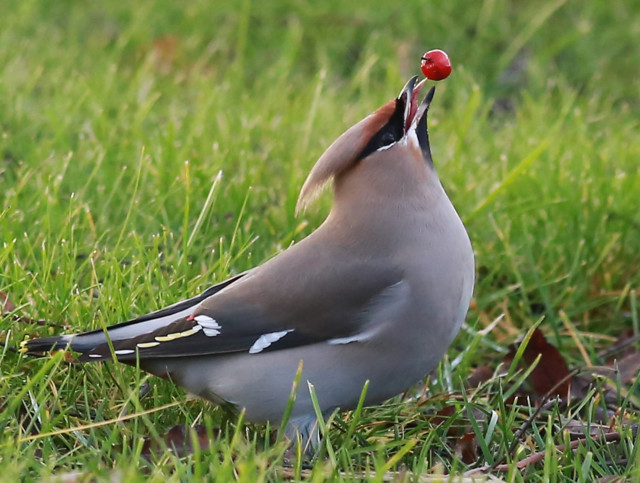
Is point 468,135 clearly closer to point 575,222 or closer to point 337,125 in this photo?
point 337,125

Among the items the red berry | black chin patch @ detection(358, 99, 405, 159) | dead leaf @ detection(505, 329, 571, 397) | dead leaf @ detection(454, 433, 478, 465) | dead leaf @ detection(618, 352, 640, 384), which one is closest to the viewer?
dead leaf @ detection(454, 433, 478, 465)

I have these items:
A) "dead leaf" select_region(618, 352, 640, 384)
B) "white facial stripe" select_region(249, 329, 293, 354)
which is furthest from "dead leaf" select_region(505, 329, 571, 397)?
"white facial stripe" select_region(249, 329, 293, 354)

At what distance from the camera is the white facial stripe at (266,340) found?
3.39 m

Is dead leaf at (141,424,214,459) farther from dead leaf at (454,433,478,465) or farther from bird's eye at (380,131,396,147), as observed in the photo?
bird's eye at (380,131,396,147)

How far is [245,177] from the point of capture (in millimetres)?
5230

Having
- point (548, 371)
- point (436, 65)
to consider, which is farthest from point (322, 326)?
point (548, 371)

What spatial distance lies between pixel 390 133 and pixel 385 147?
0.05 meters

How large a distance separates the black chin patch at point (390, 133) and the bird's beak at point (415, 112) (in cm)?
1

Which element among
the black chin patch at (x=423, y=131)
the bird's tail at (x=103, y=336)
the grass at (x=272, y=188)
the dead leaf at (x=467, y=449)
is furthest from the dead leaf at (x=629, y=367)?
the bird's tail at (x=103, y=336)

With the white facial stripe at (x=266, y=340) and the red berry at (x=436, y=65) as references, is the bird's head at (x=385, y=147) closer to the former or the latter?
the red berry at (x=436, y=65)

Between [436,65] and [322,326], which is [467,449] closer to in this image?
[322,326]

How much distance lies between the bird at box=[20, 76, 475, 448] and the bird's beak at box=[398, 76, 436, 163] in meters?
0.22

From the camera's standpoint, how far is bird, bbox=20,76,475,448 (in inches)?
132

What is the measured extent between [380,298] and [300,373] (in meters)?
0.40
